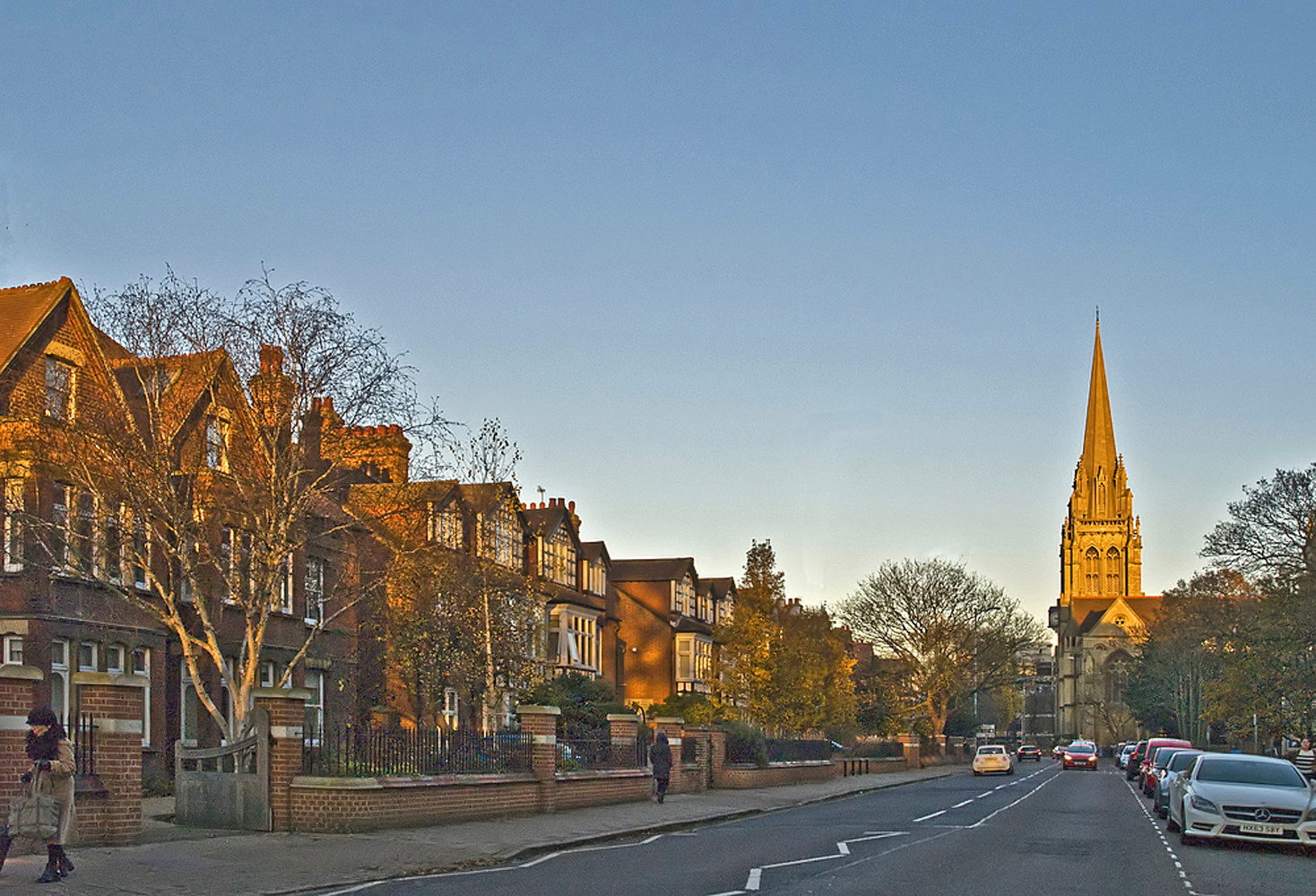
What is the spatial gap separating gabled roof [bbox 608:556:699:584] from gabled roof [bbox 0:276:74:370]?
41043 millimetres

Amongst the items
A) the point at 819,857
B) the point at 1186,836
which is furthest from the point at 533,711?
the point at 1186,836

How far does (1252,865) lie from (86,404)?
61.0 ft

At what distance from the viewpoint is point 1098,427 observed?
16412 cm

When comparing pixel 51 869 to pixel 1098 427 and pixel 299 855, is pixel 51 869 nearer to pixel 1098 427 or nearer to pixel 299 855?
pixel 299 855

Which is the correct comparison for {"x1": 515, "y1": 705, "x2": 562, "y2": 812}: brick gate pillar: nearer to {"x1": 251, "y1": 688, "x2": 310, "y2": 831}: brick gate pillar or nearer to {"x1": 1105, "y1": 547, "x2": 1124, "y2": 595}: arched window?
{"x1": 251, "y1": 688, "x2": 310, "y2": 831}: brick gate pillar

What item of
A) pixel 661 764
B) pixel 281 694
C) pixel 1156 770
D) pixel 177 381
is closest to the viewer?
pixel 281 694

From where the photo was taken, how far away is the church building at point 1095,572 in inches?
6319

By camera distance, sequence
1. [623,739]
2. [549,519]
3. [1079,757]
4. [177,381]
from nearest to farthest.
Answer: [177,381]
[623,739]
[549,519]
[1079,757]

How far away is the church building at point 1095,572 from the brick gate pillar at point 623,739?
135m

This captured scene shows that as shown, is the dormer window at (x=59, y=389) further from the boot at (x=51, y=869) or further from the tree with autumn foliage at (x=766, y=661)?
the tree with autumn foliage at (x=766, y=661)

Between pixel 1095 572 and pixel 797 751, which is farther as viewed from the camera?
pixel 1095 572

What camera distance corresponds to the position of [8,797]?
15.8 metres

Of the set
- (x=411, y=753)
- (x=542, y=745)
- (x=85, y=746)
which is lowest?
(x=542, y=745)

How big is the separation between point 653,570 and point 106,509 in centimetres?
4797
